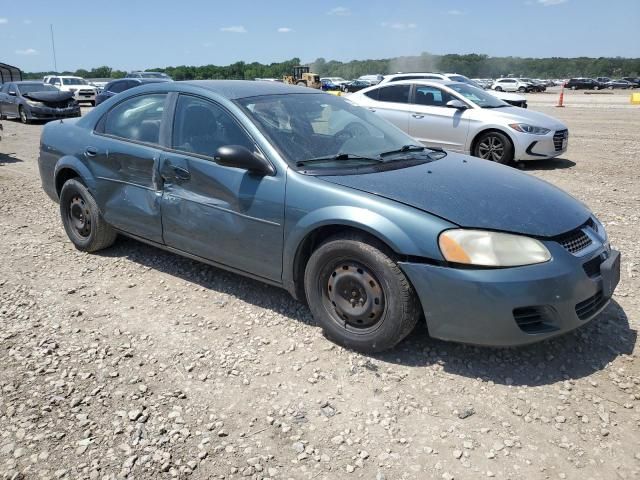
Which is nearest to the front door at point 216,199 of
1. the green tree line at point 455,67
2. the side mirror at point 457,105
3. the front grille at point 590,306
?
the front grille at point 590,306

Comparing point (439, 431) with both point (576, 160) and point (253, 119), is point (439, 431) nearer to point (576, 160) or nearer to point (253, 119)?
point (253, 119)

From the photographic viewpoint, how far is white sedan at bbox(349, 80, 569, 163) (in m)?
8.95

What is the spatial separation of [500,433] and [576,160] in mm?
8733

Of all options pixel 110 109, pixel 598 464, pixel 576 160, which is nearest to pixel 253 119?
pixel 110 109

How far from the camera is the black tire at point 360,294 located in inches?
118

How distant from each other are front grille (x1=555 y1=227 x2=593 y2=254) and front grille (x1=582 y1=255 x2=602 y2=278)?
0.09 metres

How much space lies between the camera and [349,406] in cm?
281

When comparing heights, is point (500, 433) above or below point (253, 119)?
below

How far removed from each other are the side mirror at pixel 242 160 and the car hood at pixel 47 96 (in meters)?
17.4

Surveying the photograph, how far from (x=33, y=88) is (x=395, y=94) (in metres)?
14.5

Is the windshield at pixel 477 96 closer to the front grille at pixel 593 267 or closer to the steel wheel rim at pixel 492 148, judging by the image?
the steel wheel rim at pixel 492 148

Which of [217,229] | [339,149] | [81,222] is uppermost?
[339,149]

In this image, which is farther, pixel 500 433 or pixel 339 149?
pixel 339 149

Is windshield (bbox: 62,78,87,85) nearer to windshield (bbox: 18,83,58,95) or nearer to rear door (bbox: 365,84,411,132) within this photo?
windshield (bbox: 18,83,58,95)
